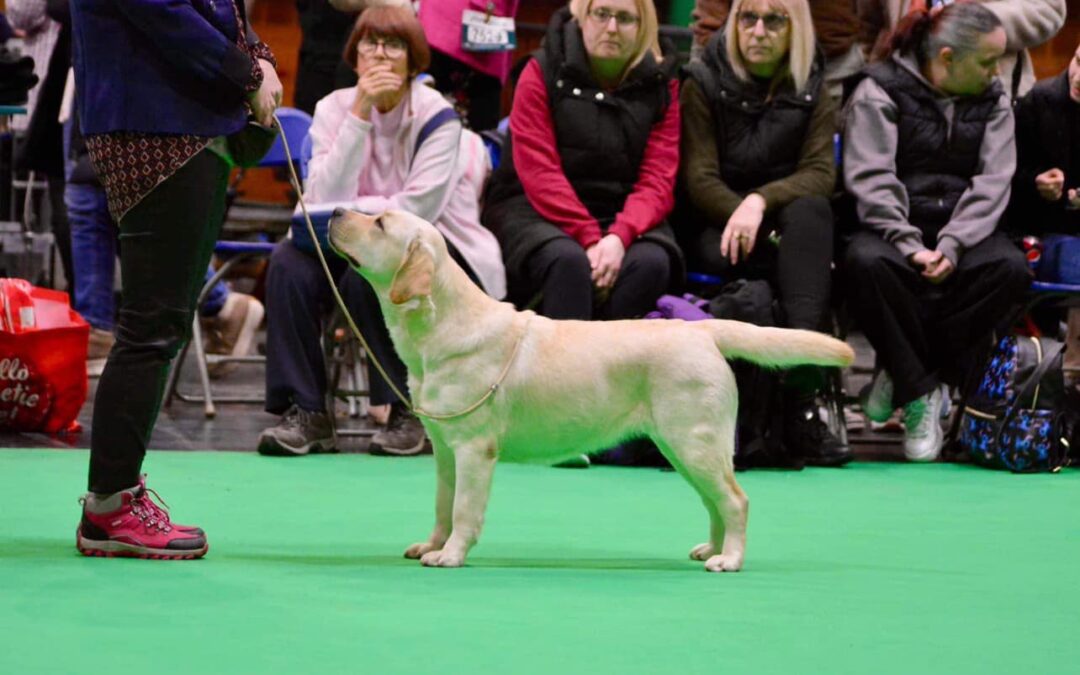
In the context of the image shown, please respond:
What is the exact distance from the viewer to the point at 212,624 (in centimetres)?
284

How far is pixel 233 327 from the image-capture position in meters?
7.88

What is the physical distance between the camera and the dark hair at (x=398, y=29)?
5594 mm

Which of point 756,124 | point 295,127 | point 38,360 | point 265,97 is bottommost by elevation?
point 38,360

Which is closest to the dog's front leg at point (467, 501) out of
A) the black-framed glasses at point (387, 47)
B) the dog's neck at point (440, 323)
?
the dog's neck at point (440, 323)

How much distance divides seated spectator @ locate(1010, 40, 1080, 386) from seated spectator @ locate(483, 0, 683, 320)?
4.69 feet

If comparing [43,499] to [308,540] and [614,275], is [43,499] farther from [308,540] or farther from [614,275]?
[614,275]

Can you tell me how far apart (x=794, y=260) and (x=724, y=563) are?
7.64 feet

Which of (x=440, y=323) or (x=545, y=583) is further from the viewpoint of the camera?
(x=440, y=323)

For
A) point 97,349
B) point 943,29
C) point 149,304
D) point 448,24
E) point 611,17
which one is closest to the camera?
point 149,304

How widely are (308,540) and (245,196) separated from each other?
23.9ft

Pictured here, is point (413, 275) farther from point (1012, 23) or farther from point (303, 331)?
point (1012, 23)

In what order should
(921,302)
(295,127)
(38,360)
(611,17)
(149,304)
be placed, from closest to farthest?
(149,304) < (38,360) < (611,17) < (921,302) < (295,127)

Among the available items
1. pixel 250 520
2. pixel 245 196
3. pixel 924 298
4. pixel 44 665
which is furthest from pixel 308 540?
pixel 245 196

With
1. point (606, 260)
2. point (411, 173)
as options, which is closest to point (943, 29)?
point (606, 260)
